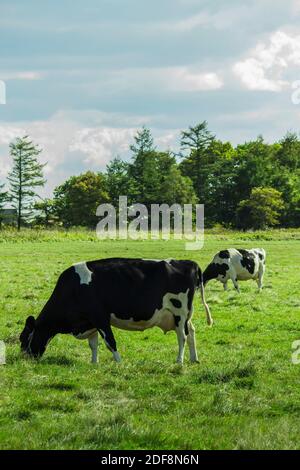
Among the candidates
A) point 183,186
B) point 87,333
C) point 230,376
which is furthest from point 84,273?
point 183,186

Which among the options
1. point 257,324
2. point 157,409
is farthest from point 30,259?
point 157,409

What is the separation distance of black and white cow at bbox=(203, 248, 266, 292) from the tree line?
7134 centimetres

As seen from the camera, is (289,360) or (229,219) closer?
(289,360)

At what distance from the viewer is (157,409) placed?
8.25 m

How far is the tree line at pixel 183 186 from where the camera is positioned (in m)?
96.2

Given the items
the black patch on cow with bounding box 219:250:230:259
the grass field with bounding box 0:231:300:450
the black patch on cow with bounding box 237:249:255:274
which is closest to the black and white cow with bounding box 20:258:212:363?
the grass field with bounding box 0:231:300:450

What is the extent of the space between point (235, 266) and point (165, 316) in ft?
43.1

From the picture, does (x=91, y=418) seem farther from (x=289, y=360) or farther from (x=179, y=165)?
(x=179, y=165)

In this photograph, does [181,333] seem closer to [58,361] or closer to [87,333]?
[87,333]

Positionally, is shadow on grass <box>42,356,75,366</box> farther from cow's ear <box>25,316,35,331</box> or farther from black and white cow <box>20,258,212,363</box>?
cow's ear <box>25,316,35,331</box>

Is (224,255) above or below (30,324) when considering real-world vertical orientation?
above

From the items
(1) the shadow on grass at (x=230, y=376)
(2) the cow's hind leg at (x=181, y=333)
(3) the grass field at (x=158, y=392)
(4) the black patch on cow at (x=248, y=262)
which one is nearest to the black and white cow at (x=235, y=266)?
(4) the black patch on cow at (x=248, y=262)

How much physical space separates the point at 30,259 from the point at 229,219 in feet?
223

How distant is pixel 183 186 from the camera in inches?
3863
